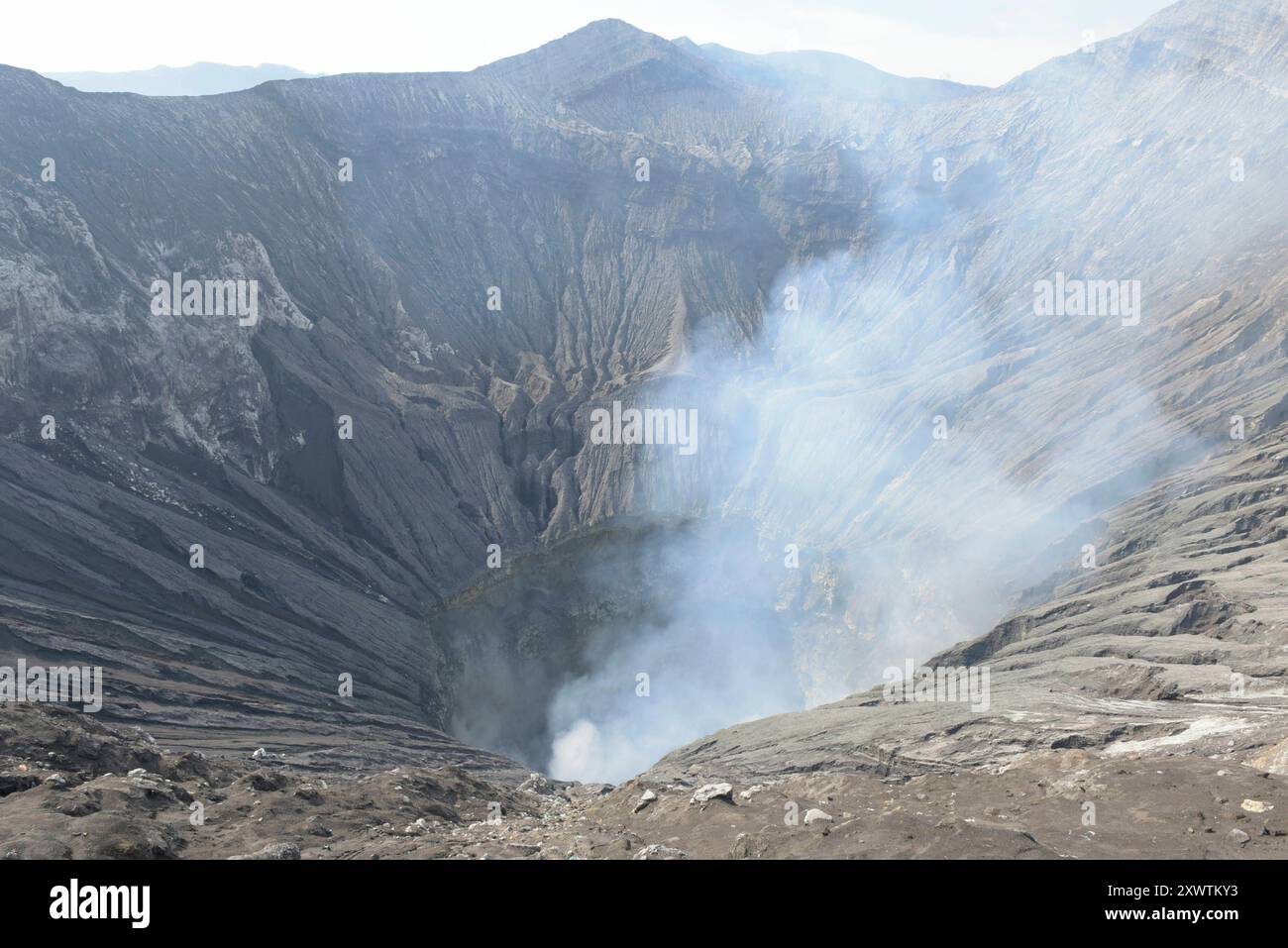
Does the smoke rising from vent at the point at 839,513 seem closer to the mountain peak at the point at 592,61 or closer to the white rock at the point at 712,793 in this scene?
the white rock at the point at 712,793

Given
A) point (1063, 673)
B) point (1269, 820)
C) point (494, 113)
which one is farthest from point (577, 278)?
point (1269, 820)

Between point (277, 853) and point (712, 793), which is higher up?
point (712, 793)

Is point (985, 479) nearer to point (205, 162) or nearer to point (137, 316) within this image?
point (137, 316)

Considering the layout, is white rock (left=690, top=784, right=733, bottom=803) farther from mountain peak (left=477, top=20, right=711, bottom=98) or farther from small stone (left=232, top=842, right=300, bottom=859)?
mountain peak (left=477, top=20, right=711, bottom=98)

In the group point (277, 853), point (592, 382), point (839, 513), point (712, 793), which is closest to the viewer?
point (277, 853)

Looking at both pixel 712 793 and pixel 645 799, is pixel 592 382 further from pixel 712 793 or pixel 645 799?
pixel 712 793

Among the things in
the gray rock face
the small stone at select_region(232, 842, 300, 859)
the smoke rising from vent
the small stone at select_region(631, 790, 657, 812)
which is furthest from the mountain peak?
the small stone at select_region(232, 842, 300, 859)

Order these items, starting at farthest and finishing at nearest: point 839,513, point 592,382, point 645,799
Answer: point 592,382 → point 839,513 → point 645,799

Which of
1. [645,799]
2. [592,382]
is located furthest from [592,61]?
[645,799]

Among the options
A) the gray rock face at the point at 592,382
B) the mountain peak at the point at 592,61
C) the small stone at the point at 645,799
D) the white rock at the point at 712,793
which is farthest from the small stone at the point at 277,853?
the mountain peak at the point at 592,61
